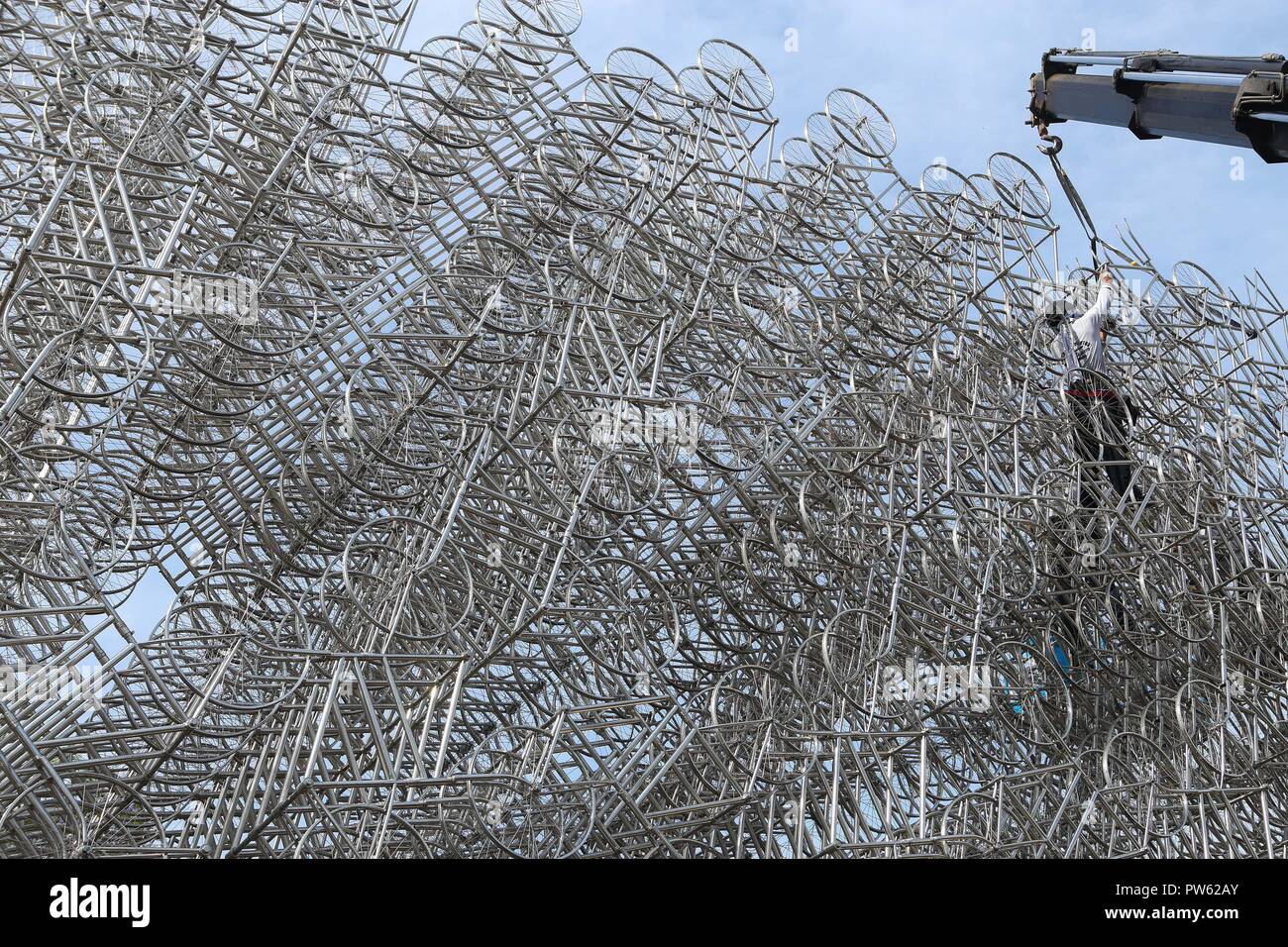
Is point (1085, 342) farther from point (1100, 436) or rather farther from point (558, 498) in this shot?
point (558, 498)

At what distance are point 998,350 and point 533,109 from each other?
6.29 meters

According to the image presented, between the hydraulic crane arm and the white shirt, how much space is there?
2175 mm

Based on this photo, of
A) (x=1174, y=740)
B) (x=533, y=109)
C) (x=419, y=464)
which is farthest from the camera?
(x=533, y=109)

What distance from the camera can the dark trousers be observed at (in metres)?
17.2

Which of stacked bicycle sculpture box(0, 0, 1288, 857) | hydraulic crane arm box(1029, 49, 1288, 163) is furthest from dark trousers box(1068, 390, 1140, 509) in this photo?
hydraulic crane arm box(1029, 49, 1288, 163)

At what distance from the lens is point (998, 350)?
17.9 meters

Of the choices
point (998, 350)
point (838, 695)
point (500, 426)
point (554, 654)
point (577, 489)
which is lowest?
point (838, 695)

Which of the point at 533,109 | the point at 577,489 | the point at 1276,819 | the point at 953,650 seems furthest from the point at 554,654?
the point at 1276,819

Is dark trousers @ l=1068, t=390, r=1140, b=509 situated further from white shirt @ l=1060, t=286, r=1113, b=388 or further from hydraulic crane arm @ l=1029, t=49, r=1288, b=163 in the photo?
hydraulic crane arm @ l=1029, t=49, r=1288, b=163

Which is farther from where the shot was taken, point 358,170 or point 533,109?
point 533,109

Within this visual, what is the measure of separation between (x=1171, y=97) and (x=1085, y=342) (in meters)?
3.13

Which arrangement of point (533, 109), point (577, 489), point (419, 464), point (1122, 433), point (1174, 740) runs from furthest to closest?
1. point (1122, 433)
2. point (533, 109)
3. point (1174, 740)
4. point (419, 464)
5. point (577, 489)

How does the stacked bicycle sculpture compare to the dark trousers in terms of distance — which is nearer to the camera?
the stacked bicycle sculpture

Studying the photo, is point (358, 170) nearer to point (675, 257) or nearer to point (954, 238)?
point (675, 257)
